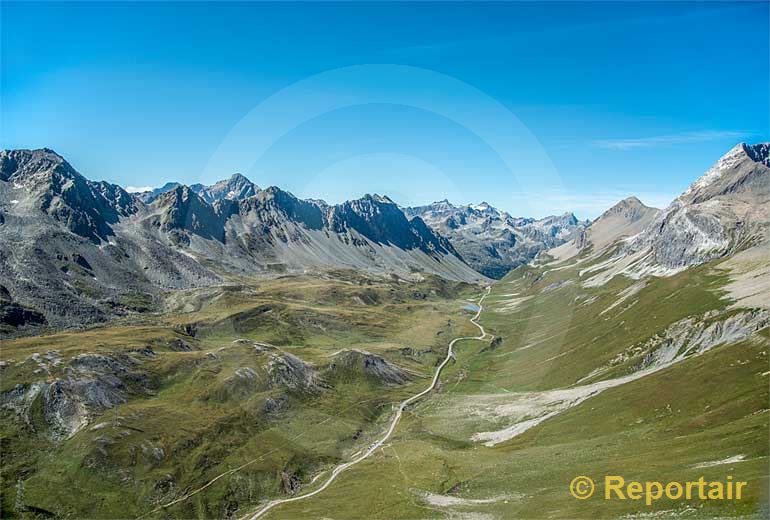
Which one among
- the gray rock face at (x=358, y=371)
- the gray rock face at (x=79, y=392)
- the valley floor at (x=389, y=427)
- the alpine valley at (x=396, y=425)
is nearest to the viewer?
the valley floor at (x=389, y=427)

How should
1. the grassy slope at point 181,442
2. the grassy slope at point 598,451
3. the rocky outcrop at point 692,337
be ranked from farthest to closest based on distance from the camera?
the rocky outcrop at point 692,337, the grassy slope at point 181,442, the grassy slope at point 598,451

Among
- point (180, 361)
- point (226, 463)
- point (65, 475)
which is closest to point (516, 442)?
point (226, 463)

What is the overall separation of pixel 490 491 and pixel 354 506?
2712 centimetres

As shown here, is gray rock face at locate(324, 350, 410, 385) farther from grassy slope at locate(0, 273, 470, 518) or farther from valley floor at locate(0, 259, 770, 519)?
grassy slope at locate(0, 273, 470, 518)

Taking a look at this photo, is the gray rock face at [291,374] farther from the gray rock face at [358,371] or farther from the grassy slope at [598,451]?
the grassy slope at [598,451]

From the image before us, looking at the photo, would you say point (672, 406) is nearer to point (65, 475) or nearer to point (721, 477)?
point (721, 477)

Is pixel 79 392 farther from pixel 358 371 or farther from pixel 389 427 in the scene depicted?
pixel 358 371

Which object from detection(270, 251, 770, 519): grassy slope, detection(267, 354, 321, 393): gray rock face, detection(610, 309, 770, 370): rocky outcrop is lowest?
detection(270, 251, 770, 519): grassy slope

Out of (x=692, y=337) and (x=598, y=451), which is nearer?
(x=598, y=451)

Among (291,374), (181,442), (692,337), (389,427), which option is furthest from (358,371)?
(692,337)

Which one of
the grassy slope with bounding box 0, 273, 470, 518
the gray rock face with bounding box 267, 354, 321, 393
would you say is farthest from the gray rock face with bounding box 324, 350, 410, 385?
the grassy slope with bounding box 0, 273, 470, 518

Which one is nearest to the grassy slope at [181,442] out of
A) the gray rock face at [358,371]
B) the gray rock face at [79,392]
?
the gray rock face at [79,392]

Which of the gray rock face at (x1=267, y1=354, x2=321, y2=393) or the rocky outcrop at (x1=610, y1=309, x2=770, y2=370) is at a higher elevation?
the gray rock face at (x1=267, y1=354, x2=321, y2=393)

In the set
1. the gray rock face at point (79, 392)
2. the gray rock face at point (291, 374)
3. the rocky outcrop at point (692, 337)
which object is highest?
the gray rock face at point (79, 392)
